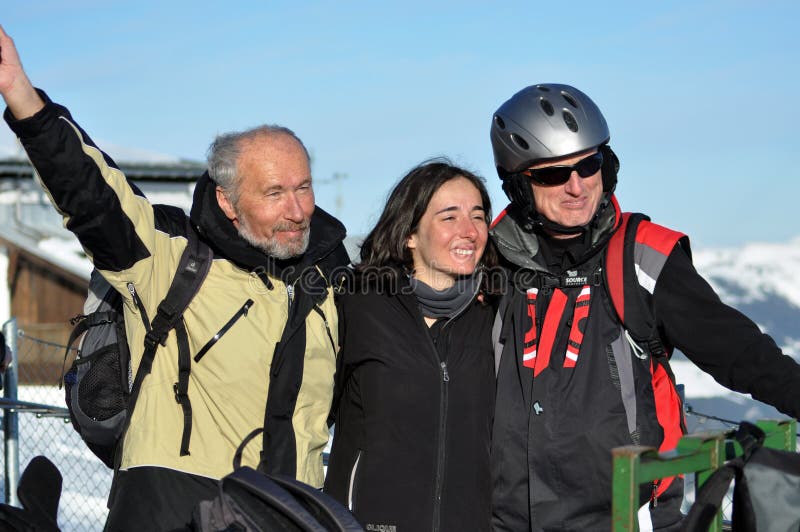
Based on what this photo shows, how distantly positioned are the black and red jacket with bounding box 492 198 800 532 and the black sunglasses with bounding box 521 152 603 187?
0.76ft

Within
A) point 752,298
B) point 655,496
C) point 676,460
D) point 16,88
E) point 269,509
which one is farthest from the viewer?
point 752,298

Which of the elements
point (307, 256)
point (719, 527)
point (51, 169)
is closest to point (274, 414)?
point (307, 256)

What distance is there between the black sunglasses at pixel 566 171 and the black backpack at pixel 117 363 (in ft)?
4.45

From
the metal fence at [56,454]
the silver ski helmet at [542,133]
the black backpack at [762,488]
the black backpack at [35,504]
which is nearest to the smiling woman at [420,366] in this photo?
the silver ski helmet at [542,133]

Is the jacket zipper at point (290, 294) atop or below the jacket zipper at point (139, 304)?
atop

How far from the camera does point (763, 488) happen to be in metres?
2.54

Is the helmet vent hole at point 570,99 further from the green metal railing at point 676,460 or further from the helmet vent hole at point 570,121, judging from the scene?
the green metal railing at point 676,460

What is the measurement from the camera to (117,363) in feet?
11.5

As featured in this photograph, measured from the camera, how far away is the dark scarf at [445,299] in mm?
3889

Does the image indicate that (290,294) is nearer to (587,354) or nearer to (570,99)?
(587,354)

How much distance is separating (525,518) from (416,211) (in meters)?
1.39

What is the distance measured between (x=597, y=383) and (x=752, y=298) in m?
46.3

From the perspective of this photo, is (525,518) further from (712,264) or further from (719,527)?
(712,264)

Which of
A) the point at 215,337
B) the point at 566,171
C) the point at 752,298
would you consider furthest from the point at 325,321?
the point at 752,298
